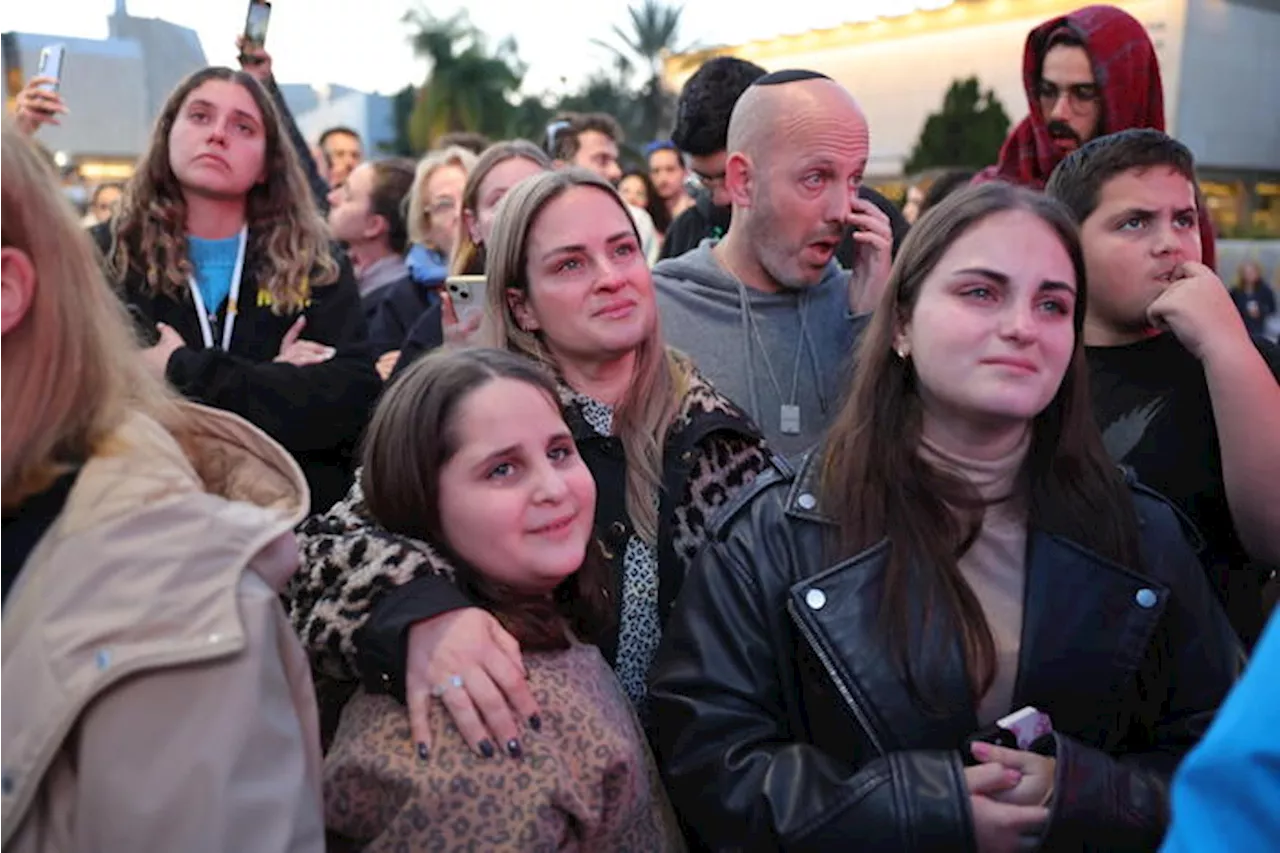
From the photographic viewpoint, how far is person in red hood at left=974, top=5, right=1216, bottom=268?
3135 millimetres

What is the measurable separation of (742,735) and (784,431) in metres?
1.29

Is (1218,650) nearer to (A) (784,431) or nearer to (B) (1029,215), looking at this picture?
(B) (1029,215)

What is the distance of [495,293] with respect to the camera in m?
2.50

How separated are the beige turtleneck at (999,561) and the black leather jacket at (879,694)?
0.03m

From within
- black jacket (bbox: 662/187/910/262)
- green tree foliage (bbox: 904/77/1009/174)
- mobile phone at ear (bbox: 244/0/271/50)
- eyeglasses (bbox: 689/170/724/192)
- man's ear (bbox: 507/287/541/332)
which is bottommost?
man's ear (bbox: 507/287/541/332)

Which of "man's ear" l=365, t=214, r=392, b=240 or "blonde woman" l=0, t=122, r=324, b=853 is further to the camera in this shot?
"man's ear" l=365, t=214, r=392, b=240

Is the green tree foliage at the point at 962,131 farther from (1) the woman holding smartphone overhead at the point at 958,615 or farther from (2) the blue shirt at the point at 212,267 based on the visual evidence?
(1) the woman holding smartphone overhead at the point at 958,615

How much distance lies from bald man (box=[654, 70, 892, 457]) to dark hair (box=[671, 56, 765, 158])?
42.3 inches

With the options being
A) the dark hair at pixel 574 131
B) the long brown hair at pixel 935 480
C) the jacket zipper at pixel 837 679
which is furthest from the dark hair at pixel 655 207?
the jacket zipper at pixel 837 679

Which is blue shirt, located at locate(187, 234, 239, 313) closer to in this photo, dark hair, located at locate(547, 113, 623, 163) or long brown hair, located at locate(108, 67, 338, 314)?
long brown hair, located at locate(108, 67, 338, 314)

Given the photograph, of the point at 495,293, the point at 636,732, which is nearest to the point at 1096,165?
the point at 495,293


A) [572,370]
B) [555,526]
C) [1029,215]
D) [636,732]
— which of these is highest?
[1029,215]

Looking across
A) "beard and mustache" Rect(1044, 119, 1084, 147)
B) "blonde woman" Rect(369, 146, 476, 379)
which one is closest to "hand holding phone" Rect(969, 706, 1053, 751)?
"beard and mustache" Rect(1044, 119, 1084, 147)

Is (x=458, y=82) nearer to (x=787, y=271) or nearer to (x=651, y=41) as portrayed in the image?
(x=651, y=41)
